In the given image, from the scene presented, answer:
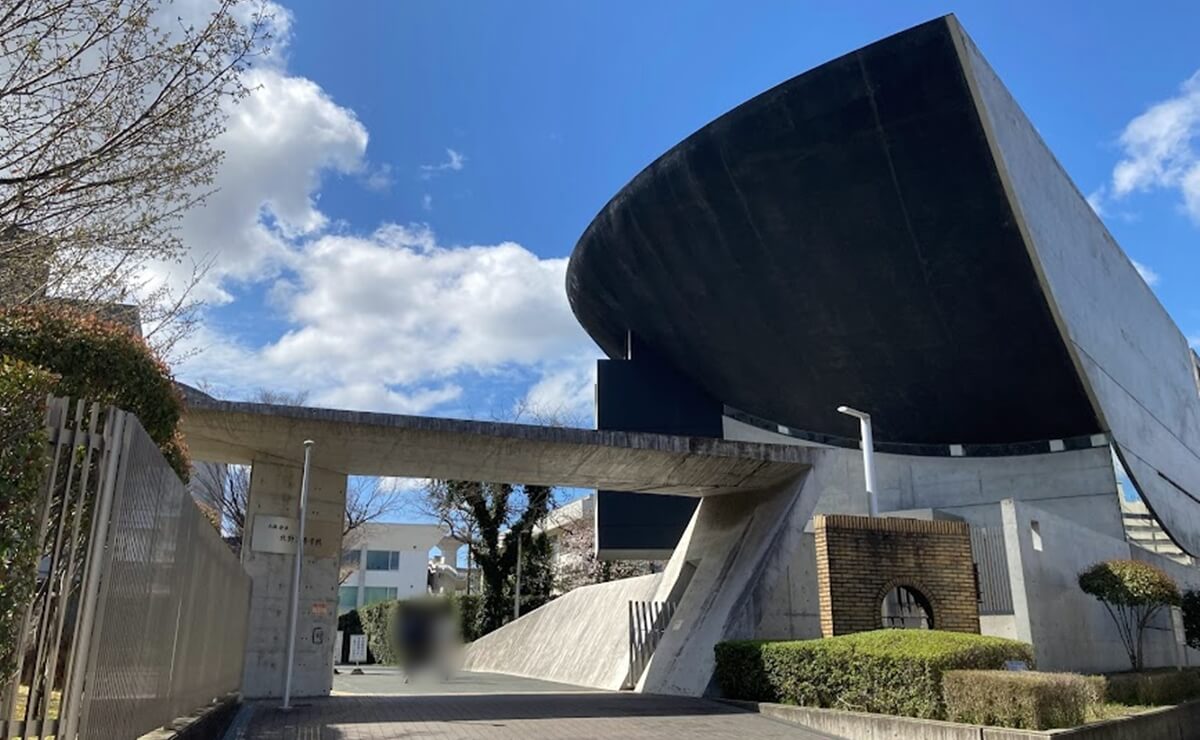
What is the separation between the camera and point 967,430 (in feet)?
95.8

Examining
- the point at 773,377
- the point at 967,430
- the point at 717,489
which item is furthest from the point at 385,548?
the point at 717,489

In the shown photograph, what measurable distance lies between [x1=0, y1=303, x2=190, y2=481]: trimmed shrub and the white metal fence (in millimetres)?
1237

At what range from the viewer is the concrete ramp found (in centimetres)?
2012

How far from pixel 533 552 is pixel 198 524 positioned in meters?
29.3

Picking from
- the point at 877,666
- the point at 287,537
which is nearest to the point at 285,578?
the point at 287,537

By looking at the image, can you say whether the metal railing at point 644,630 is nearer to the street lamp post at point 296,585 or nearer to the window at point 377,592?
the street lamp post at point 296,585

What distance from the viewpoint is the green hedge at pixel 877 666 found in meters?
10.5

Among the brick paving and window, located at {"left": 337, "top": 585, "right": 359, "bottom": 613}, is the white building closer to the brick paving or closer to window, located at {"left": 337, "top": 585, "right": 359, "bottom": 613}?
window, located at {"left": 337, "top": 585, "right": 359, "bottom": 613}

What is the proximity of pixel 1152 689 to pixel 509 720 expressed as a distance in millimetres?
9946

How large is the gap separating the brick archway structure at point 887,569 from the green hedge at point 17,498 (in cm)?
1176

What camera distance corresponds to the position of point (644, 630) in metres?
17.8

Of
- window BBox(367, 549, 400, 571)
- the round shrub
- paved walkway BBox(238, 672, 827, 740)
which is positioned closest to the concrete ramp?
paved walkway BBox(238, 672, 827, 740)

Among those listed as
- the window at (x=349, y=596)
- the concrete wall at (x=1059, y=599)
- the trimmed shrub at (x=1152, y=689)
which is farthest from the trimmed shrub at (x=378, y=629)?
the trimmed shrub at (x=1152, y=689)

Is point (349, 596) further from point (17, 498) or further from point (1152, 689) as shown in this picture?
point (17, 498)
